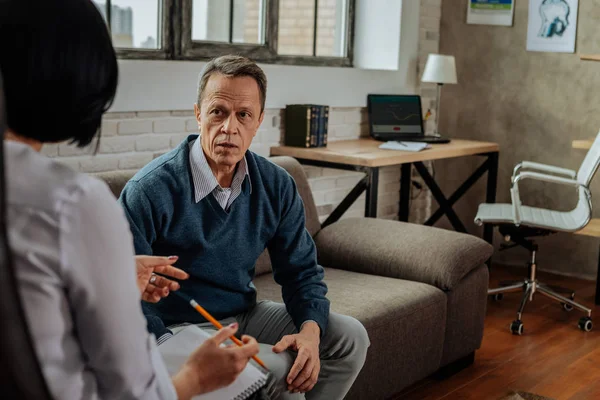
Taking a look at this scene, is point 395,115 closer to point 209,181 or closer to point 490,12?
point 490,12

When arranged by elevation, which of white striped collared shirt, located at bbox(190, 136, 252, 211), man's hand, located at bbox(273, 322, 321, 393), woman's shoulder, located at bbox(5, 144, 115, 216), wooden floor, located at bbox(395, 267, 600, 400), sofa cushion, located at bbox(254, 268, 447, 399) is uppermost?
woman's shoulder, located at bbox(5, 144, 115, 216)

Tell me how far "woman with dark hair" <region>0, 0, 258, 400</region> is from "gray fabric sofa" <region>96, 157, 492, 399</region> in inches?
60.2

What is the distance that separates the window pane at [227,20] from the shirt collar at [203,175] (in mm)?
1798

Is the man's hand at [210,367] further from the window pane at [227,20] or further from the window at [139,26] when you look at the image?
the window pane at [227,20]

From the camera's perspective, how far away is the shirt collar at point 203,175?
208 centimetres

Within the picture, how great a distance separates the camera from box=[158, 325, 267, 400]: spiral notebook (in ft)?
5.58

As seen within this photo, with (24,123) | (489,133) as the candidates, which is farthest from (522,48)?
(24,123)

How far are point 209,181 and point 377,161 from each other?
1669mm

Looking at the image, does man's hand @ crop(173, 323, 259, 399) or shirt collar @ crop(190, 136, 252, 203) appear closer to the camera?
man's hand @ crop(173, 323, 259, 399)

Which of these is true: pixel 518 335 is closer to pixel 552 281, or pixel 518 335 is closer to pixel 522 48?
pixel 552 281

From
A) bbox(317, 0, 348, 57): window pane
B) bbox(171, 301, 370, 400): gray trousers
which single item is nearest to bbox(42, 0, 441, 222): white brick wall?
bbox(317, 0, 348, 57): window pane

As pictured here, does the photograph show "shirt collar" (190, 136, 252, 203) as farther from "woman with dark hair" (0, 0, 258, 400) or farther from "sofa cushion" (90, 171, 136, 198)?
"woman with dark hair" (0, 0, 258, 400)

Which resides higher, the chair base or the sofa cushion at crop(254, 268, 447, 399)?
the sofa cushion at crop(254, 268, 447, 399)

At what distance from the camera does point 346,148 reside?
403 cm
